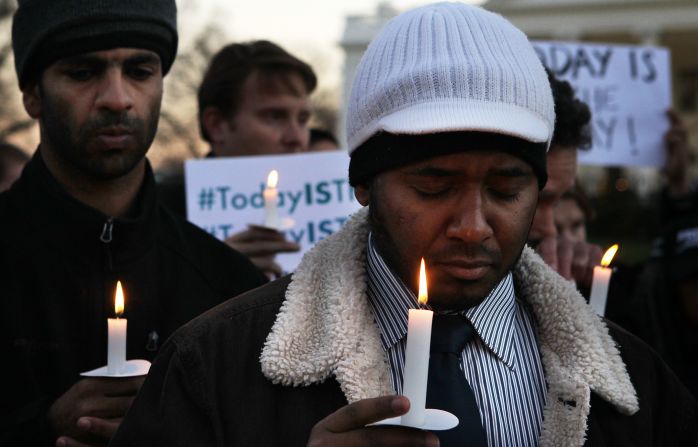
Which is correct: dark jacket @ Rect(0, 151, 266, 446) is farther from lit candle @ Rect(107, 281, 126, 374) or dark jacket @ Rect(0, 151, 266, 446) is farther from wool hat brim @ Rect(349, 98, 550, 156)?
wool hat brim @ Rect(349, 98, 550, 156)

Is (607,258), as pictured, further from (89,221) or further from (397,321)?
(89,221)

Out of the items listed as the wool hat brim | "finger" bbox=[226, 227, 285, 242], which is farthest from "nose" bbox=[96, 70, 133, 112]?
the wool hat brim

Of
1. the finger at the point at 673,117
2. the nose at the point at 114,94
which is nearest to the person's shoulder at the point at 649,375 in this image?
the nose at the point at 114,94

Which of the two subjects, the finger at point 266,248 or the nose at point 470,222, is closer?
the nose at point 470,222

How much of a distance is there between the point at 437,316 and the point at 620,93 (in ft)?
15.0

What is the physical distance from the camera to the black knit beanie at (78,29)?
3.05 meters

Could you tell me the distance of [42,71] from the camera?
3119mm

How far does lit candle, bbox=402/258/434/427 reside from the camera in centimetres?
151

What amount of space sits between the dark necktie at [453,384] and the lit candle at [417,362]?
469mm

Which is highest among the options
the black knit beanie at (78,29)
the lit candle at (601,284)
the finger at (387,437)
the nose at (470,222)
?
the black knit beanie at (78,29)

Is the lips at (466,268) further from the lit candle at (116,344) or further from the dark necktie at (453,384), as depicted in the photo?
the lit candle at (116,344)

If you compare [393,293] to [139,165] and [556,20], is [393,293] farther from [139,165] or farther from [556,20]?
[556,20]

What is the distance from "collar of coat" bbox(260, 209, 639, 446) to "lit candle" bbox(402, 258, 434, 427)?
508mm

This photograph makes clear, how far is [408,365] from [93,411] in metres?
1.10
